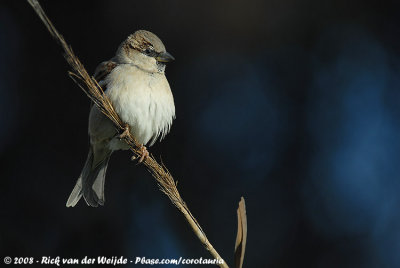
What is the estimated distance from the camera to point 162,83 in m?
3.47

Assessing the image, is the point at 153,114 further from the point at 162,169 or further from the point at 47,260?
the point at 47,260

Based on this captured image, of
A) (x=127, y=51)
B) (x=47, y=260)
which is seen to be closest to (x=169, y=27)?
(x=127, y=51)

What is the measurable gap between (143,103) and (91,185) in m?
0.96

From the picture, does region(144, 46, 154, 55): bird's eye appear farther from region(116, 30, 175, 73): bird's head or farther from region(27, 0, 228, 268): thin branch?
region(27, 0, 228, 268): thin branch

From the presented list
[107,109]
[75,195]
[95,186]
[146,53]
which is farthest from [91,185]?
[107,109]

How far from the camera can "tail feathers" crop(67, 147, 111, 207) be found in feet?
12.5

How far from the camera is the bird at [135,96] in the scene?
3.28 metres

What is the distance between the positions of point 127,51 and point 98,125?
562 millimetres

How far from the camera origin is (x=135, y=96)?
10.8 ft

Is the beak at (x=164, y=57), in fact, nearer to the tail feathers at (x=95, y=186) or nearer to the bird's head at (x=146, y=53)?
the bird's head at (x=146, y=53)

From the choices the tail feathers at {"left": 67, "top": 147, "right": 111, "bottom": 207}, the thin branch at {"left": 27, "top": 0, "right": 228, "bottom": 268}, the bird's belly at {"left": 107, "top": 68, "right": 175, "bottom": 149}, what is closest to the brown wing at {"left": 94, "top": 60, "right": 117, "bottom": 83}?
the bird's belly at {"left": 107, "top": 68, "right": 175, "bottom": 149}

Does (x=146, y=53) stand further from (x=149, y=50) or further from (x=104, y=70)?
(x=104, y=70)

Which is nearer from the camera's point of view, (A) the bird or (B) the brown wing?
(A) the bird

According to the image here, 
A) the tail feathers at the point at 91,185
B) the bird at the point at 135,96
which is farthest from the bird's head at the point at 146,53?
the tail feathers at the point at 91,185
